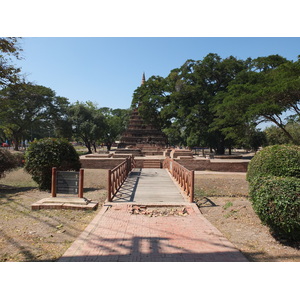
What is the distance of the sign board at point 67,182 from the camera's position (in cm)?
741

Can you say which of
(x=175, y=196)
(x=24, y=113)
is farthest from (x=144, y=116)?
(x=175, y=196)

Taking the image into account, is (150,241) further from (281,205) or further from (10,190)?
(10,190)

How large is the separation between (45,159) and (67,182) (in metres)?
2.43

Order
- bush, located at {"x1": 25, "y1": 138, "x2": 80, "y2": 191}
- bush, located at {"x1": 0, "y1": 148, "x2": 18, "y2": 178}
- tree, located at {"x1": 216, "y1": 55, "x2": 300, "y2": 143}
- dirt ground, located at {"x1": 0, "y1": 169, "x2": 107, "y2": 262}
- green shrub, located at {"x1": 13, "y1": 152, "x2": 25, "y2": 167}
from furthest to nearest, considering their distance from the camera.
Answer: tree, located at {"x1": 216, "y1": 55, "x2": 300, "y2": 143}, green shrub, located at {"x1": 13, "y1": 152, "x2": 25, "y2": 167}, bush, located at {"x1": 0, "y1": 148, "x2": 18, "y2": 178}, bush, located at {"x1": 25, "y1": 138, "x2": 80, "y2": 191}, dirt ground, located at {"x1": 0, "y1": 169, "x2": 107, "y2": 262}

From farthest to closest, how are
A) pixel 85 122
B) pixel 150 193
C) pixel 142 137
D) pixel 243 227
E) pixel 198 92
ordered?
pixel 85 122 < pixel 142 137 < pixel 198 92 < pixel 150 193 < pixel 243 227

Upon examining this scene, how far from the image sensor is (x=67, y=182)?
7.45 m

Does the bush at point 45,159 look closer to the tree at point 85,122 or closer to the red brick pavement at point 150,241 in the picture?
the red brick pavement at point 150,241

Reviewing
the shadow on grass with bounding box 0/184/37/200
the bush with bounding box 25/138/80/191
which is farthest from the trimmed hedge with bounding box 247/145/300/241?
the shadow on grass with bounding box 0/184/37/200

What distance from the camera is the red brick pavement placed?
3.85 meters

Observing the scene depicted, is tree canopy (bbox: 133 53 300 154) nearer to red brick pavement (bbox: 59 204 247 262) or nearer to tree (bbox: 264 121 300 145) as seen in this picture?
tree (bbox: 264 121 300 145)

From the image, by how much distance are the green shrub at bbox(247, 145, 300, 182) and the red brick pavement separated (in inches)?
82.8

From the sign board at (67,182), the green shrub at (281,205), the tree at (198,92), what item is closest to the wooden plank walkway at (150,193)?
the sign board at (67,182)

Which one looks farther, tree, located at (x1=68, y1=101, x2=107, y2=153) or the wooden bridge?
tree, located at (x1=68, y1=101, x2=107, y2=153)

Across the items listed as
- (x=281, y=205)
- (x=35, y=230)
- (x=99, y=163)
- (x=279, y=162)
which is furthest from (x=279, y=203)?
(x=99, y=163)
